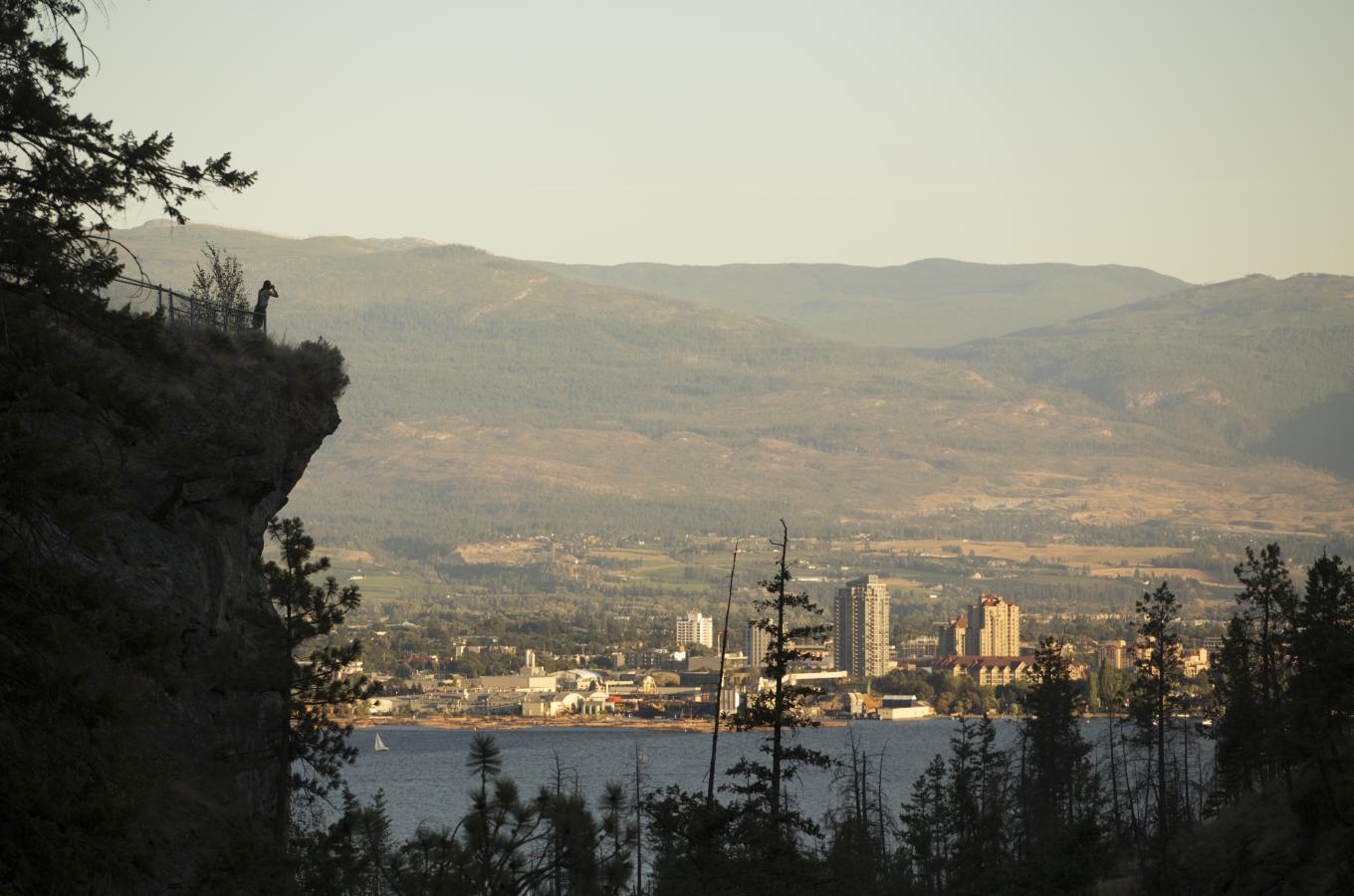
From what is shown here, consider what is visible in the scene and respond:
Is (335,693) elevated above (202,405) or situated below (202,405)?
below

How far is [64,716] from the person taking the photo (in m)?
15.6

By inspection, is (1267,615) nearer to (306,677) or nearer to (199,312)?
(306,677)

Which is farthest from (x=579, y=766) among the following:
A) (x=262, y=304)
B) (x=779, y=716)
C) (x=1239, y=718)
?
(x=262, y=304)

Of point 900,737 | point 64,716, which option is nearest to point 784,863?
point 64,716

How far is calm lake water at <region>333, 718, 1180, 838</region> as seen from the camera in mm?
114625

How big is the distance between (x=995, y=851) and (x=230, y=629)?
36281 millimetres

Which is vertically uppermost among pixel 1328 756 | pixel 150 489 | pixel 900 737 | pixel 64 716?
pixel 150 489

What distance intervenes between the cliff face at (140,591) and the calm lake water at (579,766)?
198 ft

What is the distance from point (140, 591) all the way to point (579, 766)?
12619cm

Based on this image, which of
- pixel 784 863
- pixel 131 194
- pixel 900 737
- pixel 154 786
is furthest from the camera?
pixel 900 737

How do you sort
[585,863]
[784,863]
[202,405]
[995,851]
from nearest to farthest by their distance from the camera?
[202,405]
[784,863]
[585,863]
[995,851]

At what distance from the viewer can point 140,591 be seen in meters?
29.8

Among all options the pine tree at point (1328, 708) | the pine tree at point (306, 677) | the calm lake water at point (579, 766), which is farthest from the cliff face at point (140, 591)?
the calm lake water at point (579, 766)

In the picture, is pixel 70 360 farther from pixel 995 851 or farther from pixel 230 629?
pixel 995 851
